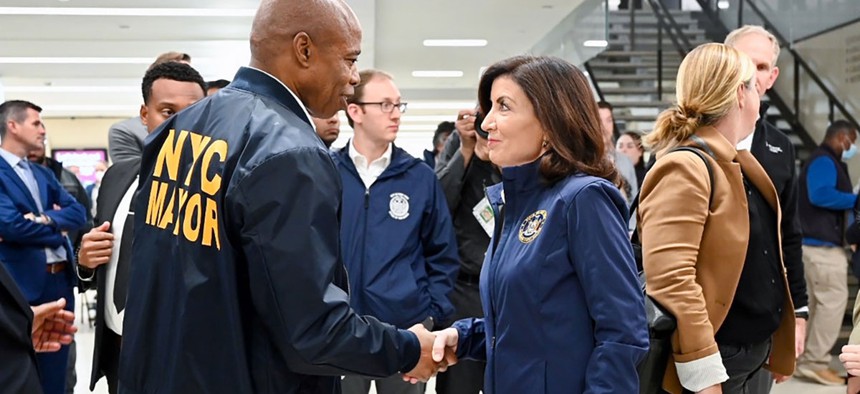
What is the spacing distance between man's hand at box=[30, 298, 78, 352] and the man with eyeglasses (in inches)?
42.1

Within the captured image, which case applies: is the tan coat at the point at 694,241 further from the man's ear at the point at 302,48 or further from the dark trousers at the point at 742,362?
the man's ear at the point at 302,48

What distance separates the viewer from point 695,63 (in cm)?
253

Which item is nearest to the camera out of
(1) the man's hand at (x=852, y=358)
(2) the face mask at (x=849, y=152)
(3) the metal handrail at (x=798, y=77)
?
(1) the man's hand at (x=852, y=358)

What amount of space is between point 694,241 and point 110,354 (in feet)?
6.48

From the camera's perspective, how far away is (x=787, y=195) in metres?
3.20

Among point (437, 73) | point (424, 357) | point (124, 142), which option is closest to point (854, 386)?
point (424, 357)

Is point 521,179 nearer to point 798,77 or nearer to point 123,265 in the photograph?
point 123,265

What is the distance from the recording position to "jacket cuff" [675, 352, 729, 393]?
92.2 inches

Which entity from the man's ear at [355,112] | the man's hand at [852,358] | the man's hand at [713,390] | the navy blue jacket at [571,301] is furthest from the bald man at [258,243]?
the man's ear at [355,112]

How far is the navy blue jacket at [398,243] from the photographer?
3521 mm

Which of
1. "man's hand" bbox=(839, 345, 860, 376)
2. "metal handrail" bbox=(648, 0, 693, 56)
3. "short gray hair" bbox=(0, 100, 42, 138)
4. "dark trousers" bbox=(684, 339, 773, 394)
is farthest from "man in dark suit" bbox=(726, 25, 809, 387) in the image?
"metal handrail" bbox=(648, 0, 693, 56)

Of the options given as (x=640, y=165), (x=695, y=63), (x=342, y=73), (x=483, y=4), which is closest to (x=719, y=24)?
(x=483, y=4)

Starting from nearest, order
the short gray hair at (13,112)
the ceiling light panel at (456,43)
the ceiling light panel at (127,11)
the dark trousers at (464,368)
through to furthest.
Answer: the dark trousers at (464,368) < the short gray hair at (13,112) < the ceiling light panel at (127,11) < the ceiling light panel at (456,43)

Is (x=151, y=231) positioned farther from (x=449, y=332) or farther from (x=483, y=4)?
(x=483, y=4)
